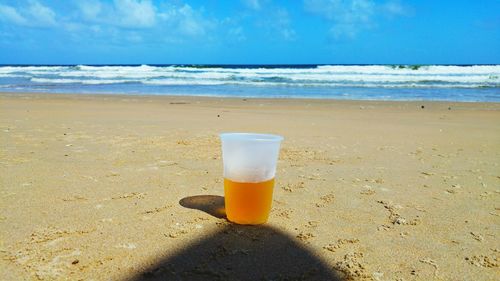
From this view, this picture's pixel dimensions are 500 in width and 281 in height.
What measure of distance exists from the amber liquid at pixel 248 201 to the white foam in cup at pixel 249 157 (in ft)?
0.13

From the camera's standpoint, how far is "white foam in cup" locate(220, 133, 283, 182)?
2.00 m

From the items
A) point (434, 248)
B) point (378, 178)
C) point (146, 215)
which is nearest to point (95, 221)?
point (146, 215)

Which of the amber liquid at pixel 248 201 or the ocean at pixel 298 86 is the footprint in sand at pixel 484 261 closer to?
the amber liquid at pixel 248 201

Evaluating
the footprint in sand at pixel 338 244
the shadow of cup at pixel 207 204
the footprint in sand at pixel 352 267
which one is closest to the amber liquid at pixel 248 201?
the shadow of cup at pixel 207 204

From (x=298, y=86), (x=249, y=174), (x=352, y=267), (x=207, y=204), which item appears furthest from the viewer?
(x=298, y=86)

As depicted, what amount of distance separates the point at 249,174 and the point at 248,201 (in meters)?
0.15

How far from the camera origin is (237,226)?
212 cm

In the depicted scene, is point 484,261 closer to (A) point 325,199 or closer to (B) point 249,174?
(A) point 325,199

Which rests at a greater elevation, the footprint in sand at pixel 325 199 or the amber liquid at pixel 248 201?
the amber liquid at pixel 248 201

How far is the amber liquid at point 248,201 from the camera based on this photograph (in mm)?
2055

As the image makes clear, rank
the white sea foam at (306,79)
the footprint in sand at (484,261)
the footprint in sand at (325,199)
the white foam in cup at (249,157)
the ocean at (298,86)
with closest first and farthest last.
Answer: the footprint in sand at (484,261)
the white foam in cup at (249,157)
the footprint in sand at (325,199)
the ocean at (298,86)
the white sea foam at (306,79)

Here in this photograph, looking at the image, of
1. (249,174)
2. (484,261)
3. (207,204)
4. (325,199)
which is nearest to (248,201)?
(249,174)

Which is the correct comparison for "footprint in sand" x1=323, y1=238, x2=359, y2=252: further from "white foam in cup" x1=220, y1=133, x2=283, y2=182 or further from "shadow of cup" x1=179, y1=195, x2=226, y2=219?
"shadow of cup" x1=179, y1=195, x2=226, y2=219

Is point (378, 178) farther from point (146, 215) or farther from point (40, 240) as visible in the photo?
point (40, 240)
